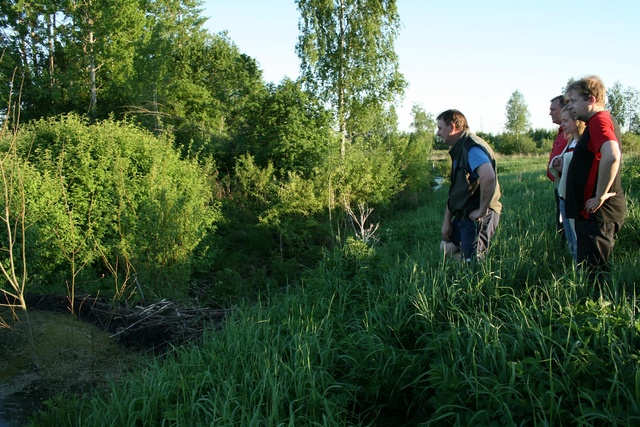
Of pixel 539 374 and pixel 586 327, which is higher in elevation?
pixel 586 327

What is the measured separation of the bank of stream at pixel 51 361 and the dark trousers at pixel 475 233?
3.40 m

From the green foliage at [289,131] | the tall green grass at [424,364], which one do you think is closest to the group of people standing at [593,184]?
the tall green grass at [424,364]

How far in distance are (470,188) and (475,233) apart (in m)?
0.47

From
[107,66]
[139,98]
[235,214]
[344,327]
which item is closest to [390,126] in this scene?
[235,214]

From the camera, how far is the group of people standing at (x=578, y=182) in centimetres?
385

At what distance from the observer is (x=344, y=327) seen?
4.04 metres

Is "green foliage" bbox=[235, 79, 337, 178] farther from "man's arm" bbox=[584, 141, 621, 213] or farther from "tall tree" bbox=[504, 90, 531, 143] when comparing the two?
"tall tree" bbox=[504, 90, 531, 143]

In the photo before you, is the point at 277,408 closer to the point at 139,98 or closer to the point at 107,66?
the point at 139,98

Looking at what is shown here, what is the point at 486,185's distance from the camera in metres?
4.53

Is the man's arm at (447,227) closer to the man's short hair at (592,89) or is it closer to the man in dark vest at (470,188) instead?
the man in dark vest at (470,188)

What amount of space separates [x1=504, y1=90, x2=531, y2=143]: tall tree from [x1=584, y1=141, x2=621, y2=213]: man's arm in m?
55.8

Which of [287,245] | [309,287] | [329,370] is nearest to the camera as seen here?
[329,370]

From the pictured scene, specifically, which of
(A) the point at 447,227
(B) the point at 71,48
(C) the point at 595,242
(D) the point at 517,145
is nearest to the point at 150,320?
(A) the point at 447,227

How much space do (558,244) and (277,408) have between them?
3.96 metres
